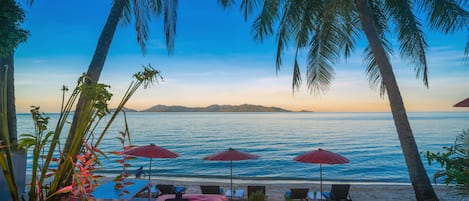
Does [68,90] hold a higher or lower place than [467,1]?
lower

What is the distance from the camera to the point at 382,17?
11.1 metres

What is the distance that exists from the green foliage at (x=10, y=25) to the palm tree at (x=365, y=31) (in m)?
7.60

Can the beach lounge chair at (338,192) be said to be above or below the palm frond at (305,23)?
below

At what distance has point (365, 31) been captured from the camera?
8.47m

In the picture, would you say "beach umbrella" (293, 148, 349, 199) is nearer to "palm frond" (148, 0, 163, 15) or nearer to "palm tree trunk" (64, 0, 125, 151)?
"palm tree trunk" (64, 0, 125, 151)

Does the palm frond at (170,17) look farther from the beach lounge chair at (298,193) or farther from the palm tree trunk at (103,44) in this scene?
the beach lounge chair at (298,193)

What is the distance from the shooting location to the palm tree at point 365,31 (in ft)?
25.2

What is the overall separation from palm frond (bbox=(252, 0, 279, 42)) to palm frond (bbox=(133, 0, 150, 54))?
414 cm

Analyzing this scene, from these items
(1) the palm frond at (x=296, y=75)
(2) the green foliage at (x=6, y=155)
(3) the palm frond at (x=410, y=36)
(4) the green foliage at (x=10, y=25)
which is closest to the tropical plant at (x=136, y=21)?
(4) the green foliage at (x=10, y=25)

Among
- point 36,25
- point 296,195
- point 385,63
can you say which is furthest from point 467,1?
point 36,25

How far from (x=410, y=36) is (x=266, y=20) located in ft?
15.9

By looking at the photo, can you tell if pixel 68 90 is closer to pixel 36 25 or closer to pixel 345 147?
pixel 36 25

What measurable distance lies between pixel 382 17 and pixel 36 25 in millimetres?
14898

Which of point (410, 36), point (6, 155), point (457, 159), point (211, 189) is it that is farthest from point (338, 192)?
point (6, 155)
